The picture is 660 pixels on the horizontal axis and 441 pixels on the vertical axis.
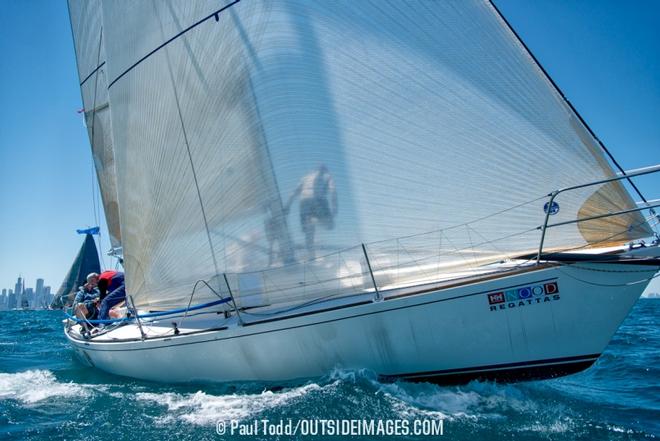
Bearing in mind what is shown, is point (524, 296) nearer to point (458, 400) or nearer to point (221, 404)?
point (458, 400)

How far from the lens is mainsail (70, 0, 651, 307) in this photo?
164 inches

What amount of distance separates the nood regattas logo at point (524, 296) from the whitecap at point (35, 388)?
16.3 ft

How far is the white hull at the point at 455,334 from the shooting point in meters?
3.67

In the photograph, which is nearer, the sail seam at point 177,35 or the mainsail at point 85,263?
the sail seam at point 177,35

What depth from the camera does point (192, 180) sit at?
545 centimetres

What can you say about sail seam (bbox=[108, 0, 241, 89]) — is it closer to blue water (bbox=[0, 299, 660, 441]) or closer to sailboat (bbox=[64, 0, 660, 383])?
sailboat (bbox=[64, 0, 660, 383])

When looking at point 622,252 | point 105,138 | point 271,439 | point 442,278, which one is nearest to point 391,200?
point 442,278

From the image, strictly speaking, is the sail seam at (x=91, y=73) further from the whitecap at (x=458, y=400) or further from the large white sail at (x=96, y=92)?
the whitecap at (x=458, y=400)

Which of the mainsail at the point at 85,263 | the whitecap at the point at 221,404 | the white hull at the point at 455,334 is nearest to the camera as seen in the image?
the white hull at the point at 455,334

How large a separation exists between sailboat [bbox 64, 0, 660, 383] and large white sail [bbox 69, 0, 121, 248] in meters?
3.60

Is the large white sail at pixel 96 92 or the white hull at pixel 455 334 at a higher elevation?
the large white sail at pixel 96 92

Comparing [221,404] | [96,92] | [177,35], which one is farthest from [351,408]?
[96,92]

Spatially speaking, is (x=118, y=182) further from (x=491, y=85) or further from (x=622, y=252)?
(x=622, y=252)

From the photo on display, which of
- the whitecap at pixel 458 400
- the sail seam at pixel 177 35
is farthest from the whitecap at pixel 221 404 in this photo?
the sail seam at pixel 177 35
